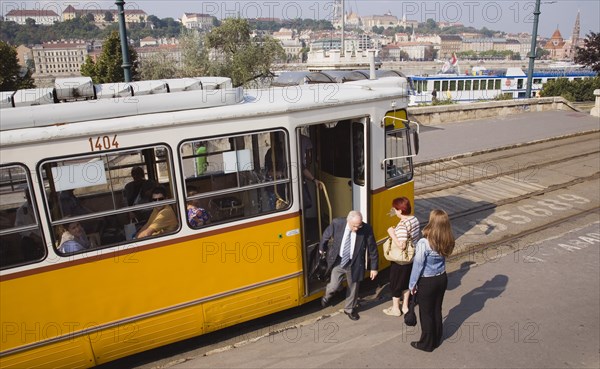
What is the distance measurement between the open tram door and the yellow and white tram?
9cm

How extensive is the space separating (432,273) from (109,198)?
366 centimetres

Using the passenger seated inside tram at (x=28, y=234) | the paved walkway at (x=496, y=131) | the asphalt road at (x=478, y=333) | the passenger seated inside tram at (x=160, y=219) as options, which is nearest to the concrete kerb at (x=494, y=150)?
the paved walkway at (x=496, y=131)

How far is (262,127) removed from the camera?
18.6 ft

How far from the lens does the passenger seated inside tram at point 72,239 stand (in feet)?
15.7

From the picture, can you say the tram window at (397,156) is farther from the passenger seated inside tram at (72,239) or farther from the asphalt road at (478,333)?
the passenger seated inside tram at (72,239)

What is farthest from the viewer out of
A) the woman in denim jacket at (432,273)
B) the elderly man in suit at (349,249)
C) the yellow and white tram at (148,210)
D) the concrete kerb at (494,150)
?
the concrete kerb at (494,150)

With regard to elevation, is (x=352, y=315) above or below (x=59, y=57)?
below

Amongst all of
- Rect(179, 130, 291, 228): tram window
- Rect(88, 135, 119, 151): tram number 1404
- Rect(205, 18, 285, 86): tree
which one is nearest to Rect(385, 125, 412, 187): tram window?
Rect(179, 130, 291, 228): tram window

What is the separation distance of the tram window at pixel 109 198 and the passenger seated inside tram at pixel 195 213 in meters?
0.16

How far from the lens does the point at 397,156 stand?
7188mm

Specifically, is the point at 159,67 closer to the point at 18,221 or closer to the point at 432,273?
the point at 18,221

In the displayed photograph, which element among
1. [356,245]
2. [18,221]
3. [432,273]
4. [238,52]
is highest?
[238,52]

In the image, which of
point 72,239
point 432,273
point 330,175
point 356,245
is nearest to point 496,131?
point 330,175

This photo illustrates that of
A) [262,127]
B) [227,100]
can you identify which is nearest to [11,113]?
[227,100]
